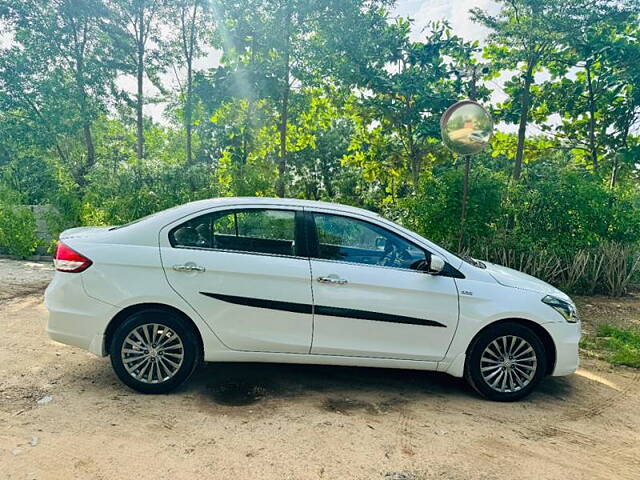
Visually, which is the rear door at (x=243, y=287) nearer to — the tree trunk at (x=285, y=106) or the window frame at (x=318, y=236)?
the window frame at (x=318, y=236)

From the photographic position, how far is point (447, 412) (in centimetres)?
365

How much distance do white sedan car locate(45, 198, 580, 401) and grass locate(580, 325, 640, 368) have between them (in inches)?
66.7

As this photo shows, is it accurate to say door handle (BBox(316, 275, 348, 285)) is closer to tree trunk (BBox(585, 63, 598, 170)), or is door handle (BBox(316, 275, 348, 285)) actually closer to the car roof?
the car roof

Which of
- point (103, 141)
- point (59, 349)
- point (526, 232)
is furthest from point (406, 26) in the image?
point (103, 141)

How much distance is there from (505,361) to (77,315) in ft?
11.3

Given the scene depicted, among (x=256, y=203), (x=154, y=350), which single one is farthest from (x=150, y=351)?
(x=256, y=203)

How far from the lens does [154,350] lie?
369 centimetres

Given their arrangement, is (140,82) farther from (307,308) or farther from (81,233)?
(307,308)

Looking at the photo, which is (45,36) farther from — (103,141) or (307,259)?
(307,259)

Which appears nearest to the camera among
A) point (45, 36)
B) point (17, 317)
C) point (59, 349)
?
point (59, 349)

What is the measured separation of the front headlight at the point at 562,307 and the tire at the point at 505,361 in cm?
29

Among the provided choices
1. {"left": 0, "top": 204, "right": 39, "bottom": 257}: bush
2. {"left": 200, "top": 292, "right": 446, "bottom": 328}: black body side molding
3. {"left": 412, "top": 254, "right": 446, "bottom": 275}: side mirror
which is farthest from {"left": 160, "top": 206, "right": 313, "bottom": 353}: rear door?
{"left": 0, "top": 204, "right": 39, "bottom": 257}: bush

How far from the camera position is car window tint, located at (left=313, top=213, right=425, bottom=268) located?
3848mm

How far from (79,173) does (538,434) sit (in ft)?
43.5
